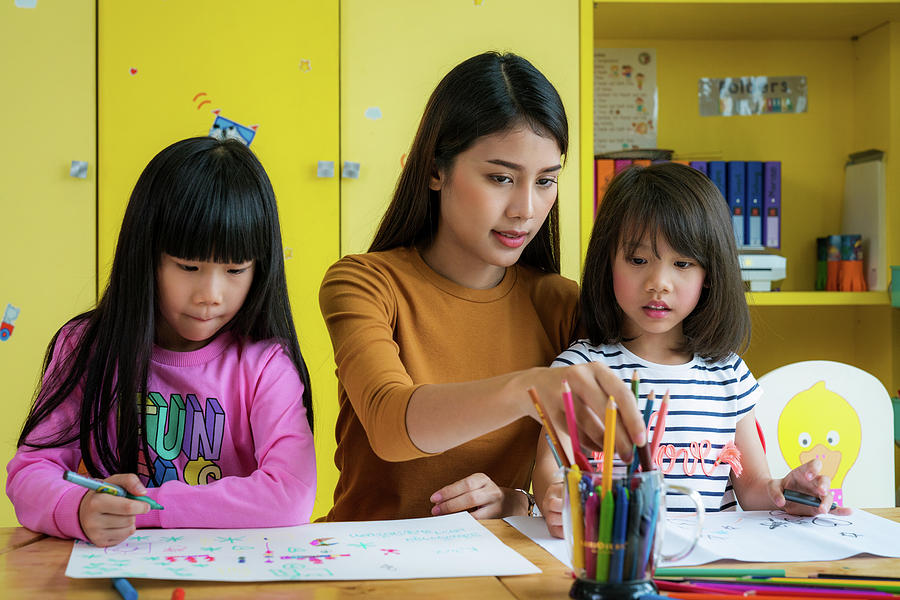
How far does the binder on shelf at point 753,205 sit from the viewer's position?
246 cm

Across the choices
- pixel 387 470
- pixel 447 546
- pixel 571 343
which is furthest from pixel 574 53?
pixel 447 546

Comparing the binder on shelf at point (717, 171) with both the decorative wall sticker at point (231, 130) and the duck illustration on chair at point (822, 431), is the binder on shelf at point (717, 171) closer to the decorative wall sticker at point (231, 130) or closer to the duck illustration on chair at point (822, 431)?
the duck illustration on chair at point (822, 431)

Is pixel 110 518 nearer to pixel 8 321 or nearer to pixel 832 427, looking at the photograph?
pixel 832 427

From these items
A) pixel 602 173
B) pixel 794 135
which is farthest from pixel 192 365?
pixel 794 135

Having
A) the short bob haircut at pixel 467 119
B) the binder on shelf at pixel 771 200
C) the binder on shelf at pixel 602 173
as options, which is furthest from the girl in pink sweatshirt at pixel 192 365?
the binder on shelf at pixel 771 200

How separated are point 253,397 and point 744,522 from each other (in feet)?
2.11

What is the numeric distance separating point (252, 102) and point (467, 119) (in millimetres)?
1178

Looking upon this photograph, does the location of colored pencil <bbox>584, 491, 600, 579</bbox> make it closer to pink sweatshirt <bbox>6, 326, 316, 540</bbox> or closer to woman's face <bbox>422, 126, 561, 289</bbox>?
pink sweatshirt <bbox>6, 326, 316, 540</bbox>

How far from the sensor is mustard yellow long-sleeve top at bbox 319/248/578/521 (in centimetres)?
122

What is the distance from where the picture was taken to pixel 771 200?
2.47 m

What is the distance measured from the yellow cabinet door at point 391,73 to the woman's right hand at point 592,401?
148 centimetres

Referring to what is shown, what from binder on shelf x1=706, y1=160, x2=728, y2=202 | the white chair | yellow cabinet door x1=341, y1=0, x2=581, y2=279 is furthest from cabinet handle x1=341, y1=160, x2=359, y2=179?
the white chair

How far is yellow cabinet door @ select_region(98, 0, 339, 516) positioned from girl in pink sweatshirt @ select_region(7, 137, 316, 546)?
1022 mm

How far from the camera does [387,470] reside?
125 cm
